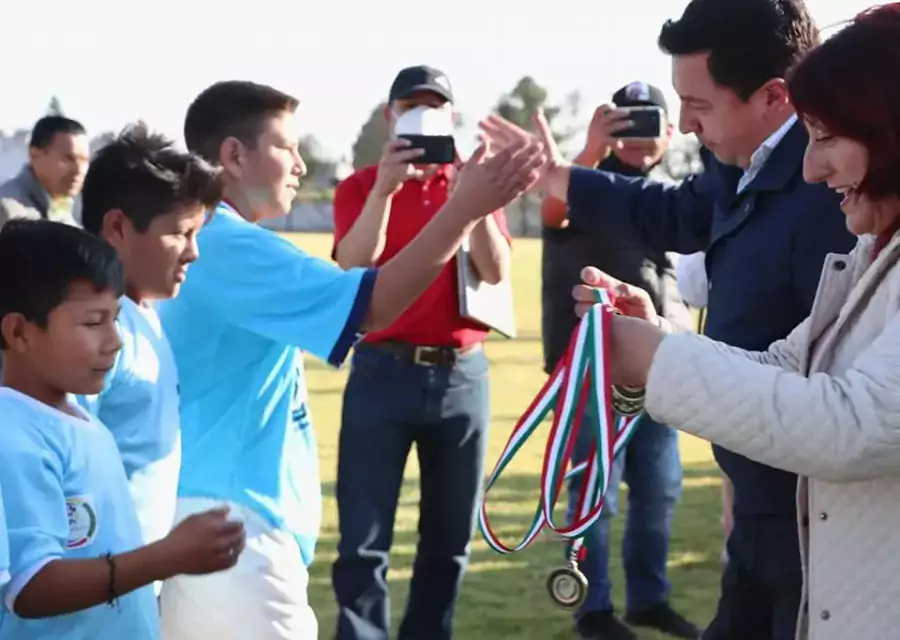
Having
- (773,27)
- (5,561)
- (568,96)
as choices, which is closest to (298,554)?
(5,561)

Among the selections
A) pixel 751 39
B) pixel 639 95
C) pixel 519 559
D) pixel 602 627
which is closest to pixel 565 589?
pixel 751 39

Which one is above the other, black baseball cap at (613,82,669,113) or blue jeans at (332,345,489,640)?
black baseball cap at (613,82,669,113)

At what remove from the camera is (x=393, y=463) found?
4.39m

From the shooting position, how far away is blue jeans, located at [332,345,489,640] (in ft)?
14.3

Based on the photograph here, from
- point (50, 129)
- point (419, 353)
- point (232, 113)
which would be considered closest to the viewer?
point (232, 113)

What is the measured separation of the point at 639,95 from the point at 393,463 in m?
1.87

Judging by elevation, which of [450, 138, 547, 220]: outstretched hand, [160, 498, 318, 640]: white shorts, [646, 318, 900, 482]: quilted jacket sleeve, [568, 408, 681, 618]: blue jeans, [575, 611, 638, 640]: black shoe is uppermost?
[450, 138, 547, 220]: outstretched hand

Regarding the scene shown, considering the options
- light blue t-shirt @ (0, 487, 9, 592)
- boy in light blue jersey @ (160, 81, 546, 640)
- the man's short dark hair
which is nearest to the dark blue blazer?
boy in light blue jersey @ (160, 81, 546, 640)

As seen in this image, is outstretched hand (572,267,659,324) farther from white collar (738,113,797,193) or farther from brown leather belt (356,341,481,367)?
brown leather belt (356,341,481,367)

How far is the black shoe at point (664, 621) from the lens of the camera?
493cm

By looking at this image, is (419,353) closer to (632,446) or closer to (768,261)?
(632,446)

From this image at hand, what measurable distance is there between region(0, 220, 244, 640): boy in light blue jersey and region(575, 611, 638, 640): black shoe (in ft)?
9.05

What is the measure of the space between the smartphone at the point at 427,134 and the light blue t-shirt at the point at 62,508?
7.41ft

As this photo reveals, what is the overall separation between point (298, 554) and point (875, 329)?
1461 millimetres
